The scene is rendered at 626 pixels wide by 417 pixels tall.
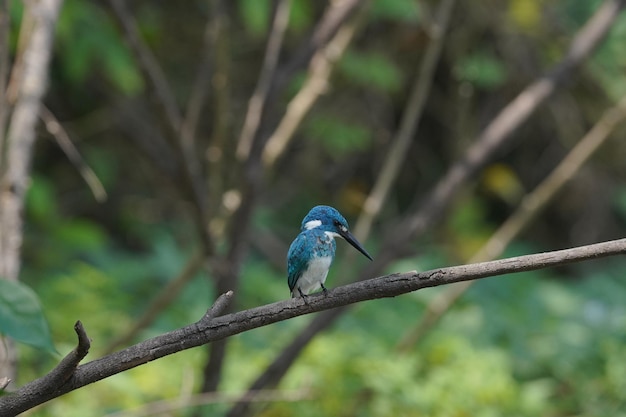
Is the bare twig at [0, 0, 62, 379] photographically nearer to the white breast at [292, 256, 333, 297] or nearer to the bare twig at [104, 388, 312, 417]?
the bare twig at [104, 388, 312, 417]

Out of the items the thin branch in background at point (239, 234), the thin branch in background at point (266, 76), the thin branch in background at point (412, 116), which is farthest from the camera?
the thin branch in background at point (412, 116)

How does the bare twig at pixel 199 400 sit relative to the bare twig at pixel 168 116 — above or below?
below

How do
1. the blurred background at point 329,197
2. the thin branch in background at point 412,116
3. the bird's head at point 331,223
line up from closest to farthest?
the bird's head at point 331,223, the blurred background at point 329,197, the thin branch in background at point 412,116

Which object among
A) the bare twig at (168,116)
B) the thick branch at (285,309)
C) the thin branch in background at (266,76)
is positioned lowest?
the thick branch at (285,309)

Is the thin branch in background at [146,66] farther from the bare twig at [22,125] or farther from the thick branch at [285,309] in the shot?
the thick branch at [285,309]

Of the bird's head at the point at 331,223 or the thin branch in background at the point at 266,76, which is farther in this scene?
the thin branch in background at the point at 266,76

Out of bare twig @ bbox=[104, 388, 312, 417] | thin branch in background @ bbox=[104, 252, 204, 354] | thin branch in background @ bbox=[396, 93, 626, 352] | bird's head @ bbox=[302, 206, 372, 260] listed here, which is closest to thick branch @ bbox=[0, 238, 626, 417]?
bird's head @ bbox=[302, 206, 372, 260]

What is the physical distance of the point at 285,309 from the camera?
1.18 m

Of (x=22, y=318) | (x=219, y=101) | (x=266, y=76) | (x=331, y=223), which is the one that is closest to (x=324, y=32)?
(x=266, y=76)

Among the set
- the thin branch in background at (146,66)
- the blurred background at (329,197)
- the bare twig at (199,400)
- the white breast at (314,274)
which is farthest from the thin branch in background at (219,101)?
the white breast at (314,274)

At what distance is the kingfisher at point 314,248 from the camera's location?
1.41 metres

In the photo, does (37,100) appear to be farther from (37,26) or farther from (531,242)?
(531,242)

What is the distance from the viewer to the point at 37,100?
86.0 inches

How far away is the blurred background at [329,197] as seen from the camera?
109 inches
